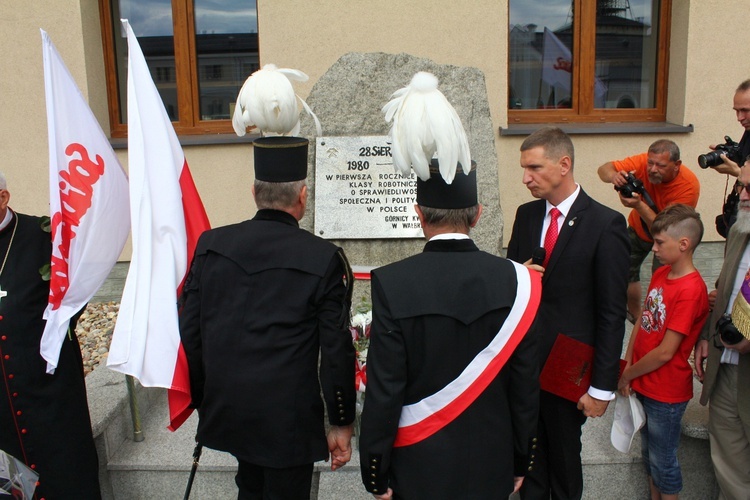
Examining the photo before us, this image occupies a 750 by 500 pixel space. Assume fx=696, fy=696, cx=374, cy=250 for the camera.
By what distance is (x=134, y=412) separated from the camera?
357 centimetres

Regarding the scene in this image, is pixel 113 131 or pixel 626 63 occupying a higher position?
pixel 626 63

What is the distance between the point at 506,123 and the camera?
21.2 ft

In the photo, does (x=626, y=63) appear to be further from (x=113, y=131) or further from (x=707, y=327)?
(x=113, y=131)

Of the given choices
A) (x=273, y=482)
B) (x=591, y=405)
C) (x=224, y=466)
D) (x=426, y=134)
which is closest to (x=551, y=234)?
(x=591, y=405)

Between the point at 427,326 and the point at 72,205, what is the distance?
1.64 meters

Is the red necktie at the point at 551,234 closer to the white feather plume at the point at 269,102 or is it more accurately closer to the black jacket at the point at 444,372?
the black jacket at the point at 444,372

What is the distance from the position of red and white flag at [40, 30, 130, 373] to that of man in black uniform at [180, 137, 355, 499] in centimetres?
62

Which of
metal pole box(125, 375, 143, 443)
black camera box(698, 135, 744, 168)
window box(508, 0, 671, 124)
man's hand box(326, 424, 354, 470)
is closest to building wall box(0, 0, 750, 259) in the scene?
window box(508, 0, 671, 124)

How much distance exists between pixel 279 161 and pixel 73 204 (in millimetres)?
974

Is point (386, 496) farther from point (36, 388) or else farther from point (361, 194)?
point (361, 194)

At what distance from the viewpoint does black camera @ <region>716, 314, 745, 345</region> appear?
2742 millimetres

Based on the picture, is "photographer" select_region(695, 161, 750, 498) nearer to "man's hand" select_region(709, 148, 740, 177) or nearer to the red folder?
the red folder

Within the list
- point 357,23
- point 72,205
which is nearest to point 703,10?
point 357,23

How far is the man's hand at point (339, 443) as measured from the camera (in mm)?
2533
